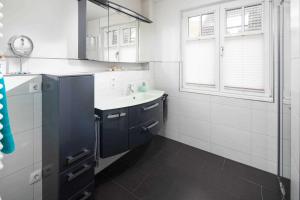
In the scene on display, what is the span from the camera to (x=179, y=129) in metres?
2.93

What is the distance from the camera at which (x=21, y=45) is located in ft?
4.46

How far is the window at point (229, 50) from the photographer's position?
2.10 m

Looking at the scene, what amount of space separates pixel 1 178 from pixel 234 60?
268 cm

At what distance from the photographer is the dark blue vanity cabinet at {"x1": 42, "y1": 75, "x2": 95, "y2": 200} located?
1.26 m

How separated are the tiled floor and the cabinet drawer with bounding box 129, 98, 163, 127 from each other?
0.61 metres

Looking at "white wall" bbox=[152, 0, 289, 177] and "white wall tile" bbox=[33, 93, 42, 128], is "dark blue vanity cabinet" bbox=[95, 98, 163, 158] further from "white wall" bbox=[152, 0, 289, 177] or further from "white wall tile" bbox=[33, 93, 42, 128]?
"white wall" bbox=[152, 0, 289, 177]

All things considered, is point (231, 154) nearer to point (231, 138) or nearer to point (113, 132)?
point (231, 138)

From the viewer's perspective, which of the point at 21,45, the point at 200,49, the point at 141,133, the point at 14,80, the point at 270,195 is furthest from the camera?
the point at 200,49

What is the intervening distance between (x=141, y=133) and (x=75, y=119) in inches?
36.0

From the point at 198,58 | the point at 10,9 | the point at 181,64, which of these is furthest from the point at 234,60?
the point at 10,9

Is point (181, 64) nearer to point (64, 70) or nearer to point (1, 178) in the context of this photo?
point (64, 70)

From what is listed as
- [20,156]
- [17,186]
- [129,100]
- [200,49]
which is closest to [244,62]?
[200,49]

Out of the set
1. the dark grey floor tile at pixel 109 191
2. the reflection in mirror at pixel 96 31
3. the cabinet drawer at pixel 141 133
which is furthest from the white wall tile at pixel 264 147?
the reflection in mirror at pixel 96 31

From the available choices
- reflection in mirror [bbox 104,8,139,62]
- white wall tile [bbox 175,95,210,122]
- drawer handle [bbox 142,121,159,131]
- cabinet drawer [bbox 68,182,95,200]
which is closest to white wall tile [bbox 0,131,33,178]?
cabinet drawer [bbox 68,182,95,200]
